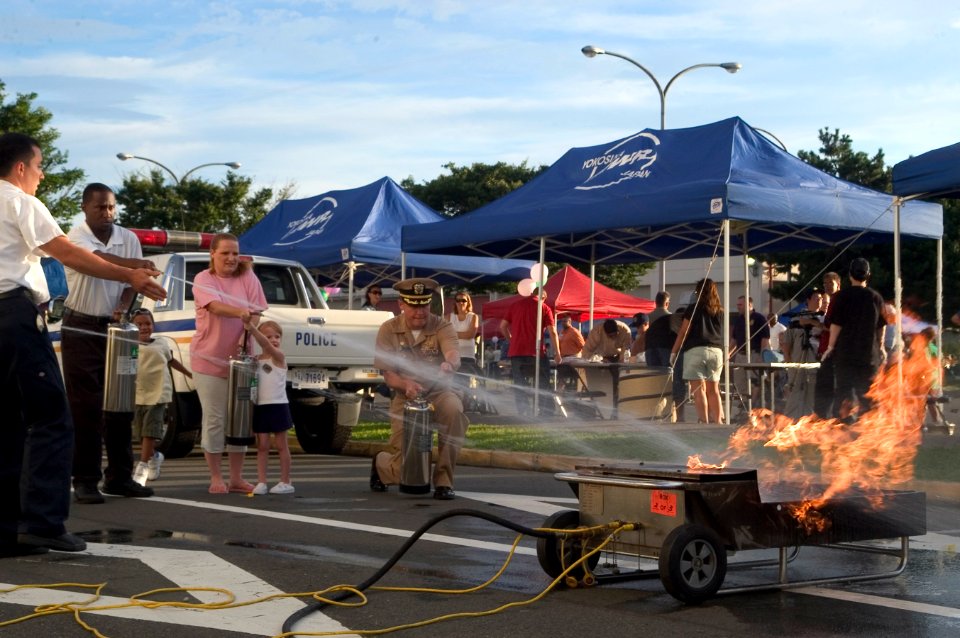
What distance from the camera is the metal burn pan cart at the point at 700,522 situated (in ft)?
18.0

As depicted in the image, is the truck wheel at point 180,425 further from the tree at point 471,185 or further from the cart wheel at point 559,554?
the tree at point 471,185

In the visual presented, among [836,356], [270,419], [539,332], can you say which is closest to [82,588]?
[270,419]

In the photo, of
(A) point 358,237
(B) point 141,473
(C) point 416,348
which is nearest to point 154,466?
(B) point 141,473

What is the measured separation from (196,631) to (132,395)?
448 centimetres

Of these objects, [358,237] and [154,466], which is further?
[358,237]

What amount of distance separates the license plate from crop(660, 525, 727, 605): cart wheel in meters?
7.83

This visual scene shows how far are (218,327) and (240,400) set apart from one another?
604 mm

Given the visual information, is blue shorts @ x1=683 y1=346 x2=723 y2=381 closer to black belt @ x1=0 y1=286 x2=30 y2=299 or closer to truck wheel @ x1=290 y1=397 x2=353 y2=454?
truck wheel @ x1=290 y1=397 x2=353 y2=454

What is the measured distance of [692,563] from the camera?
18.1ft

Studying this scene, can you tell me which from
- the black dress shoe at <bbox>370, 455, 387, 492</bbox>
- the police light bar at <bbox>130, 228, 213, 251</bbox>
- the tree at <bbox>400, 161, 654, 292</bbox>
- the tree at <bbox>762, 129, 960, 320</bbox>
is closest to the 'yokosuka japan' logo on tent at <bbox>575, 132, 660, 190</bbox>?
the police light bar at <bbox>130, 228, 213, 251</bbox>

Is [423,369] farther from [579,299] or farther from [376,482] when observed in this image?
[579,299]

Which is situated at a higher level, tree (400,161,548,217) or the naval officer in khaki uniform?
tree (400,161,548,217)

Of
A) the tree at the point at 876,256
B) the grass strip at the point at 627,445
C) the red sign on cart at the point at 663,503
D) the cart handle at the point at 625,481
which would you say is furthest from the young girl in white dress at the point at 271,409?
the tree at the point at 876,256

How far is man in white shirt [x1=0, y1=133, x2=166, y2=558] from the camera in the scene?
6.37 meters
